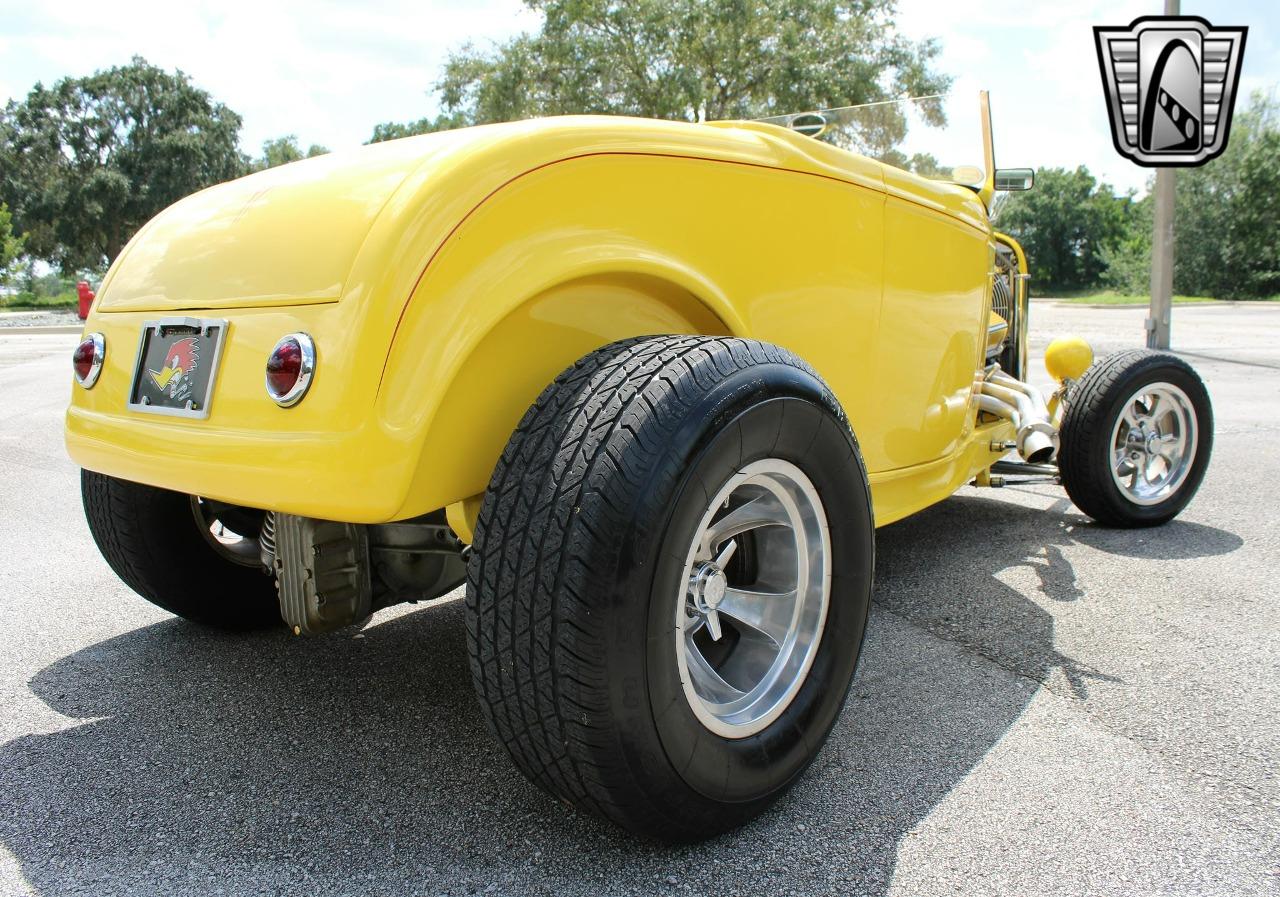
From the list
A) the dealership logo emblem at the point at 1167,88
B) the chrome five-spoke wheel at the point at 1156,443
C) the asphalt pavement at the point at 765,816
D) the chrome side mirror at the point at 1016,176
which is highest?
the dealership logo emblem at the point at 1167,88

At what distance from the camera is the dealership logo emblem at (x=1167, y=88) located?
10.2 m

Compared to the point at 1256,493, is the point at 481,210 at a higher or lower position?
higher

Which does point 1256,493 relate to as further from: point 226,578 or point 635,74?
point 635,74

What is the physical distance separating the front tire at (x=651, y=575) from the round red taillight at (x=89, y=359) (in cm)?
116

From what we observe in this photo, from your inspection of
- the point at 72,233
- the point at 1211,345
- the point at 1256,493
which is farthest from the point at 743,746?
the point at 72,233

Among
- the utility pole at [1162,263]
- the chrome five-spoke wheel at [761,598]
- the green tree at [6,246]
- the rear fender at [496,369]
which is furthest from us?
the green tree at [6,246]

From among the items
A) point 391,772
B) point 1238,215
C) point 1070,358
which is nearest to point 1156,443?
point 1070,358

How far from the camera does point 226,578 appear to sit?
295 cm

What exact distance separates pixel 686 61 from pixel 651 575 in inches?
1088

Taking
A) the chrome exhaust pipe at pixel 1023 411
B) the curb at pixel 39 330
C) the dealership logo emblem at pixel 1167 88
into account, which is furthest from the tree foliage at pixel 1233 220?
the chrome exhaust pipe at pixel 1023 411

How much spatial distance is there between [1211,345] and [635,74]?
58.0ft

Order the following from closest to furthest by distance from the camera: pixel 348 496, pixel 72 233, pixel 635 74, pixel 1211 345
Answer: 1. pixel 348 496
2. pixel 1211 345
3. pixel 635 74
4. pixel 72 233

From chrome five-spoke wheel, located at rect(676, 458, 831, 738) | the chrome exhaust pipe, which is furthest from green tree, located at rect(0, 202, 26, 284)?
chrome five-spoke wheel, located at rect(676, 458, 831, 738)

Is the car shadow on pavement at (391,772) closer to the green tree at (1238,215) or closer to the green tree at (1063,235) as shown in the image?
the green tree at (1238,215)
